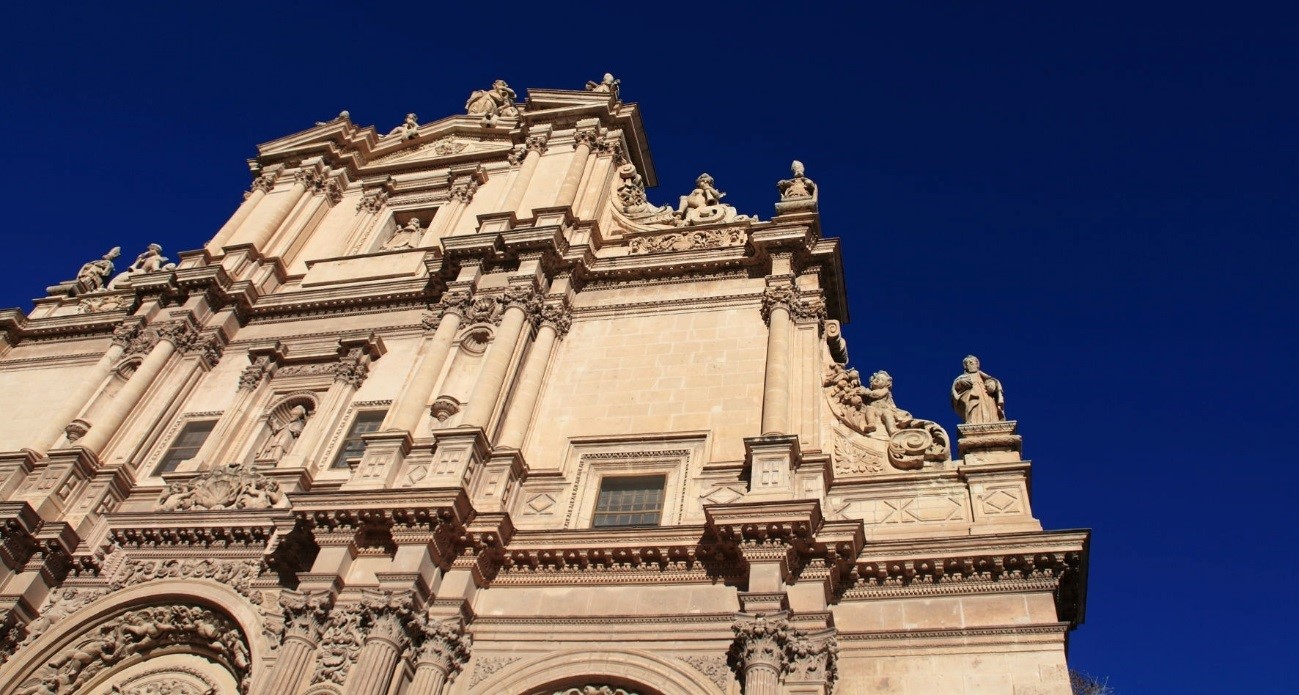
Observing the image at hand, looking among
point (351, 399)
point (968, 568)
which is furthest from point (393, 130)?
point (968, 568)

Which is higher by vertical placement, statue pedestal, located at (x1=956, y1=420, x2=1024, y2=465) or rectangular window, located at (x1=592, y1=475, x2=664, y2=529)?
statue pedestal, located at (x1=956, y1=420, x2=1024, y2=465)

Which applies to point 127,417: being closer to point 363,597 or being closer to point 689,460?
point 363,597

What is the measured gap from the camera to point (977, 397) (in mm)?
16328

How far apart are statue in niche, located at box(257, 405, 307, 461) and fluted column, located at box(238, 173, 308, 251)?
6250 mm

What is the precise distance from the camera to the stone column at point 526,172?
23578mm

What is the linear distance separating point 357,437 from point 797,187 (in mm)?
10159

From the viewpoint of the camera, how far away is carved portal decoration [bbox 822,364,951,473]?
16.0 metres

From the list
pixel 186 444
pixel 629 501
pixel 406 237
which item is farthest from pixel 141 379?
pixel 629 501

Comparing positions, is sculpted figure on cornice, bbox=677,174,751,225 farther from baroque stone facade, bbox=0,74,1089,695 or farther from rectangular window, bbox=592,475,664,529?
rectangular window, bbox=592,475,664,529

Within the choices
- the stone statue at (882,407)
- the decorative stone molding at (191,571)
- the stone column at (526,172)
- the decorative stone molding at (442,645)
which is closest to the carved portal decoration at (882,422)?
the stone statue at (882,407)

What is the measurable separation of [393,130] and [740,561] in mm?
20158

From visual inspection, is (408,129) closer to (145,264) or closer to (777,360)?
(145,264)

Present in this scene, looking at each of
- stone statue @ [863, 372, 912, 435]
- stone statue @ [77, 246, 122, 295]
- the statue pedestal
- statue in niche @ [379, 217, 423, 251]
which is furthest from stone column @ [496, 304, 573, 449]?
stone statue @ [77, 246, 122, 295]

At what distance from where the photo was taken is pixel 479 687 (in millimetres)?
13922
